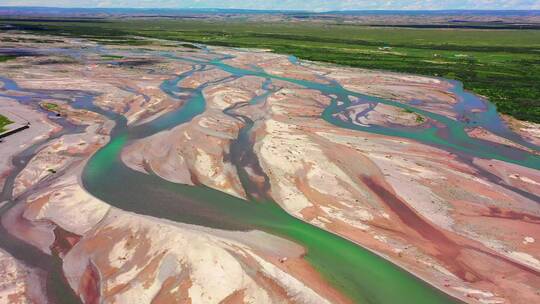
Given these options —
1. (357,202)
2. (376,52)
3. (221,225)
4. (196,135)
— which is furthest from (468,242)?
(376,52)

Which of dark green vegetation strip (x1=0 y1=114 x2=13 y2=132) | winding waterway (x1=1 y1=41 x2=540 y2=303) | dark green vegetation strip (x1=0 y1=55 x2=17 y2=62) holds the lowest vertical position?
winding waterway (x1=1 y1=41 x2=540 y2=303)

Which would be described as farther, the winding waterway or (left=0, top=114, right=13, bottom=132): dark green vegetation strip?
(left=0, top=114, right=13, bottom=132): dark green vegetation strip

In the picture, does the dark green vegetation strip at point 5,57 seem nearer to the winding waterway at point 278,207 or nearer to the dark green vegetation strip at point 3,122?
the dark green vegetation strip at point 3,122

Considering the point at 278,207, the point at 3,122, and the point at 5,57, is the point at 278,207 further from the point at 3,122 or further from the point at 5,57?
the point at 5,57

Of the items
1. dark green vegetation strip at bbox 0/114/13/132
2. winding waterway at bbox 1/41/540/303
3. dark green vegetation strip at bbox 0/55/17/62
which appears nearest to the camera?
winding waterway at bbox 1/41/540/303

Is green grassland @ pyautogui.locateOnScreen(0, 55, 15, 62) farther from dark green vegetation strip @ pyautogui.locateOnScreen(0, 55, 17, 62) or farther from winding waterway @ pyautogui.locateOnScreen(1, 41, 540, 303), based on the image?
winding waterway @ pyautogui.locateOnScreen(1, 41, 540, 303)

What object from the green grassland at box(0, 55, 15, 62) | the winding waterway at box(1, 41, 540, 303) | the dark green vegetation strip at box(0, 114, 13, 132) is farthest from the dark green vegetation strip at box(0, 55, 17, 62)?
the winding waterway at box(1, 41, 540, 303)

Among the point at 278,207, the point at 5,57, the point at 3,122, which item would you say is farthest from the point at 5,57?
the point at 278,207

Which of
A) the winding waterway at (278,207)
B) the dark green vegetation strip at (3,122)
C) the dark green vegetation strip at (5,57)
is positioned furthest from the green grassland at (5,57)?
the winding waterway at (278,207)

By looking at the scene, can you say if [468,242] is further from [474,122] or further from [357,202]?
[474,122]

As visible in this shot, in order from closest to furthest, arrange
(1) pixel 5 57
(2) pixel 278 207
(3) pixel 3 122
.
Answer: (2) pixel 278 207 → (3) pixel 3 122 → (1) pixel 5 57
